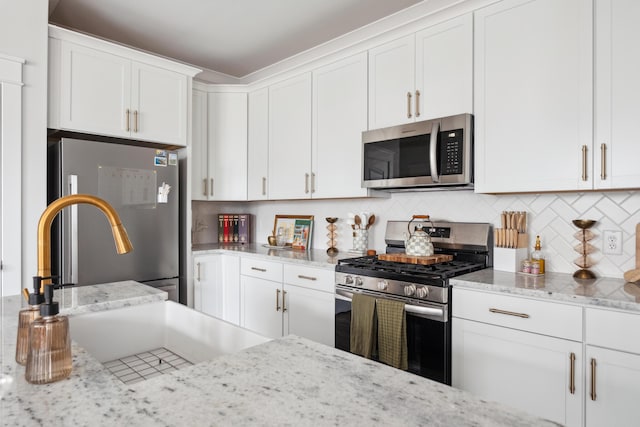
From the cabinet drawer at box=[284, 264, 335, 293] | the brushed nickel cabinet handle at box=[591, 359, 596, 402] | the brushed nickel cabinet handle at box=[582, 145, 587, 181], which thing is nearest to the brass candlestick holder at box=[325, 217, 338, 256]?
the cabinet drawer at box=[284, 264, 335, 293]

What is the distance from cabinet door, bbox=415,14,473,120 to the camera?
7.43ft

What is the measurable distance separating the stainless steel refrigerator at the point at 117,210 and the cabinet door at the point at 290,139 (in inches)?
33.4

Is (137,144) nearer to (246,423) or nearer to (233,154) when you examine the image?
(233,154)

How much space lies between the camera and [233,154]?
12.2 ft

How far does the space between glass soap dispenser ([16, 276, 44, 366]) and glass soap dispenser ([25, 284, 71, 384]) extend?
3 cm

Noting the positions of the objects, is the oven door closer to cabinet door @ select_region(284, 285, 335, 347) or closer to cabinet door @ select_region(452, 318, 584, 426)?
cabinet door @ select_region(452, 318, 584, 426)

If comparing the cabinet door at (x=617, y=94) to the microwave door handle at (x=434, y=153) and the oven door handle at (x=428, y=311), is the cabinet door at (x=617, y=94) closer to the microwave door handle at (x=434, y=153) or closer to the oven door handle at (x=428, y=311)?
the microwave door handle at (x=434, y=153)

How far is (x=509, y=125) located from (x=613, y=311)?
105cm

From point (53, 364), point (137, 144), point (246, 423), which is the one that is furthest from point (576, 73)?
point (137, 144)

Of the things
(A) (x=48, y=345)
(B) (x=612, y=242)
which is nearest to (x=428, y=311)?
(B) (x=612, y=242)

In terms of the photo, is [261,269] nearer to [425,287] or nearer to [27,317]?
Answer: [425,287]

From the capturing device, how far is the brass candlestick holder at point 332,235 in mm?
3206

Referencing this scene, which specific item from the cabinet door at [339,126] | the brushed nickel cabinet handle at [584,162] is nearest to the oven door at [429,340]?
the brushed nickel cabinet handle at [584,162]

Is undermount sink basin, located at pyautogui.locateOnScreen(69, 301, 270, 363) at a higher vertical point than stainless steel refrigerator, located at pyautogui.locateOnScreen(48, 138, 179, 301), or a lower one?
Result: lower
